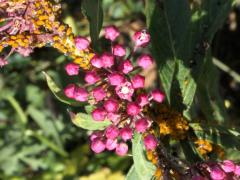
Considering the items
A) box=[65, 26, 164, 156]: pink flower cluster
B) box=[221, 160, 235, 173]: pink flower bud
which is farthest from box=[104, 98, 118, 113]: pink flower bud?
box=[221, 160, 235, 173]: pink flower bud

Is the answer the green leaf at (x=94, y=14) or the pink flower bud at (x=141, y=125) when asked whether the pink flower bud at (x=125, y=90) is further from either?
the green leaf at (x=94, y=14)

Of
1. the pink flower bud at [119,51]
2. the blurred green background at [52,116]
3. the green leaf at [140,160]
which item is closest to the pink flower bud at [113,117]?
the green leaf at [140,160]

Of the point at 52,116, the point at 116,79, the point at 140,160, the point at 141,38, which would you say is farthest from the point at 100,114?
Result: the point at 52,116

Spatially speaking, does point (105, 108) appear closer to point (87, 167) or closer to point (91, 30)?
point (91, 30)

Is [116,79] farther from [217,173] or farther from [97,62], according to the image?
[217,173]

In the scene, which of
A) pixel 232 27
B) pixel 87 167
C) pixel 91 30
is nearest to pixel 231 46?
pixel 232 27

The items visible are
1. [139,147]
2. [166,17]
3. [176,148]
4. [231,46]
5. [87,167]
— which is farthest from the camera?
[231,46]

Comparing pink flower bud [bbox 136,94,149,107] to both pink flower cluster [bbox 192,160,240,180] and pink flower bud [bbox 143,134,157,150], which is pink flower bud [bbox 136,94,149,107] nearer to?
pink flower bud [bbox 143,134,157,150]
